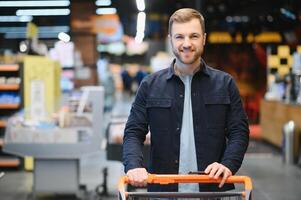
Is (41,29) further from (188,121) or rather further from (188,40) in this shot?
(188,40)

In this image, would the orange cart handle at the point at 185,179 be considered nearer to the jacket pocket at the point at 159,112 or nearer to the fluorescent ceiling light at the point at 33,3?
the jacket pocket at the point at 159,112

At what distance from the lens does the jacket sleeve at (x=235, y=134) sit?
2723mm

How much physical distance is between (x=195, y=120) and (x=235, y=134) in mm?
199

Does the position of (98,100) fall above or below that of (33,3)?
below

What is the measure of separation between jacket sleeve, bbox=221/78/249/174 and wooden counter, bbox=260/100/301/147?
8943 mm

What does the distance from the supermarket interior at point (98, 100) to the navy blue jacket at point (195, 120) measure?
0.03 meters

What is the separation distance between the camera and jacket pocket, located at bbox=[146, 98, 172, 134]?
284 centimetres

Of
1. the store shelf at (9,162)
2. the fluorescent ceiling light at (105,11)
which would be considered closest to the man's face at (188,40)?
the store shelf at (9,162)

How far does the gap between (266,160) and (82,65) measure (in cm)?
629

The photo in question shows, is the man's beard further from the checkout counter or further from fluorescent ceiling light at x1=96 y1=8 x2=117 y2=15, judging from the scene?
fluorescent ceiling light at x1=96 y1=8 x2=117 y2=15

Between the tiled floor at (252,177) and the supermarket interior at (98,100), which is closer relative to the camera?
the supermarket interior at (98,100)

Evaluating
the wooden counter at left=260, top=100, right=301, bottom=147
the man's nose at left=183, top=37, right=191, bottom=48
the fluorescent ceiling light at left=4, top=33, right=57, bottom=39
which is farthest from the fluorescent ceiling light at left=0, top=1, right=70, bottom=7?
the man's nose at left=183, top=37, right=191, bottom=48

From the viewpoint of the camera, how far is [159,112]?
2.86 metres

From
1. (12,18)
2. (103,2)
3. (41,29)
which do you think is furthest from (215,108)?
(41,29)
